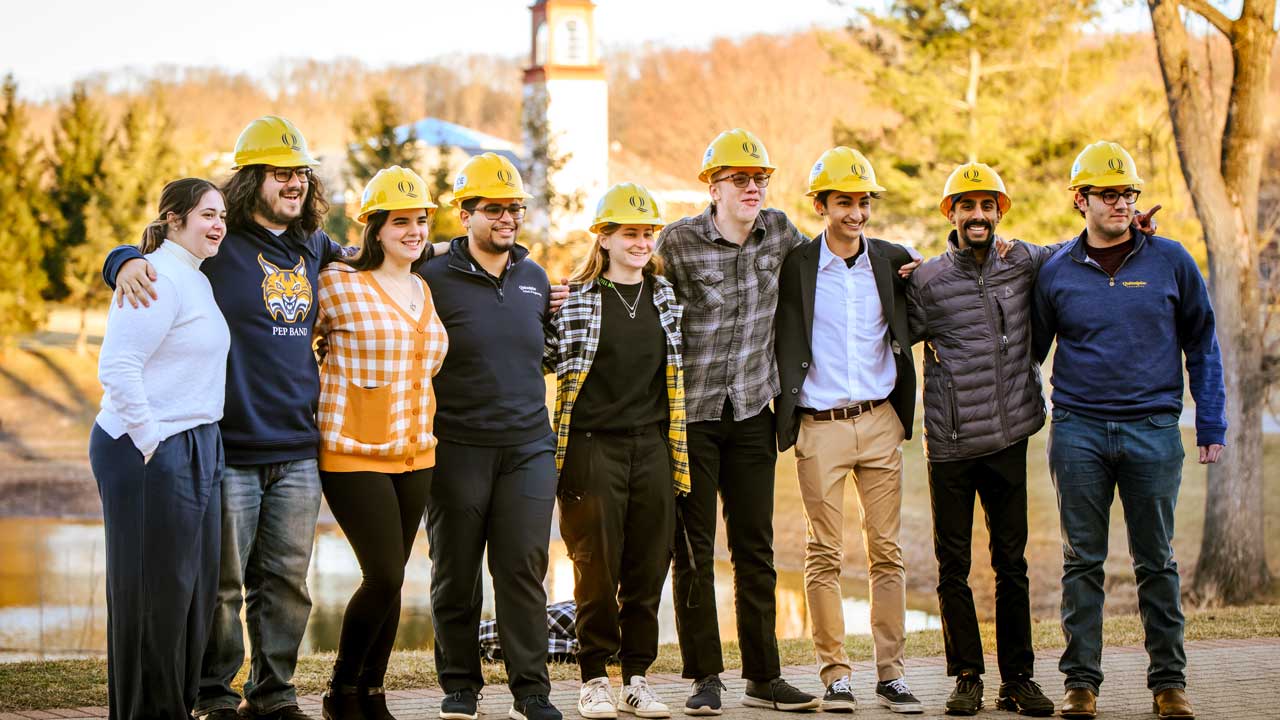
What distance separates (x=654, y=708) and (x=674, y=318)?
1729 millimetres

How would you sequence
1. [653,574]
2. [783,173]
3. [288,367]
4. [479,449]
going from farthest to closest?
[783,173] → [653,574] → [479,449] → [288,367]

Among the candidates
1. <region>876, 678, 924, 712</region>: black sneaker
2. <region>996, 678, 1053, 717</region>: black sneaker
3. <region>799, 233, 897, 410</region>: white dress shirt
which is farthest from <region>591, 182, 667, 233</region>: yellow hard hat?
<region>996, 678, 1053, 717</region>: black sneaker

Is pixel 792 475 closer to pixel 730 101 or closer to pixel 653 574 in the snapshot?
pixel 653 574

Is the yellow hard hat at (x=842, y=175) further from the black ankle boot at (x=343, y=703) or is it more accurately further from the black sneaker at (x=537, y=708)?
the black ankle boot at (x=343, y=703)

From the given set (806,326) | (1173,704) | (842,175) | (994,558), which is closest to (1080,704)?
(1173,704)

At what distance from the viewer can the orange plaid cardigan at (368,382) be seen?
18.1 ft

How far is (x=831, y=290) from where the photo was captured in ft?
21.2

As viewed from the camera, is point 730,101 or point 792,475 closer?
point 792,475

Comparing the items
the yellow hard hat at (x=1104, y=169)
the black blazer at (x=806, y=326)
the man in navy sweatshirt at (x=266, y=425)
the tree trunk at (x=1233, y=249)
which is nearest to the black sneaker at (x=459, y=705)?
the man in navy sweatshirt at (x=266, y=425)

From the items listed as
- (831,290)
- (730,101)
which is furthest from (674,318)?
(730,101)

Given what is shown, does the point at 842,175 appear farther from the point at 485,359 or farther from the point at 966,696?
the point at 966,696

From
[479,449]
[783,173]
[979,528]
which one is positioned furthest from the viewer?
[783,173]

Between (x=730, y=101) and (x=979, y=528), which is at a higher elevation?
(x=730, y=101)

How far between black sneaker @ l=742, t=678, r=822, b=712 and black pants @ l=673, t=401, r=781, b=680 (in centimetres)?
5
